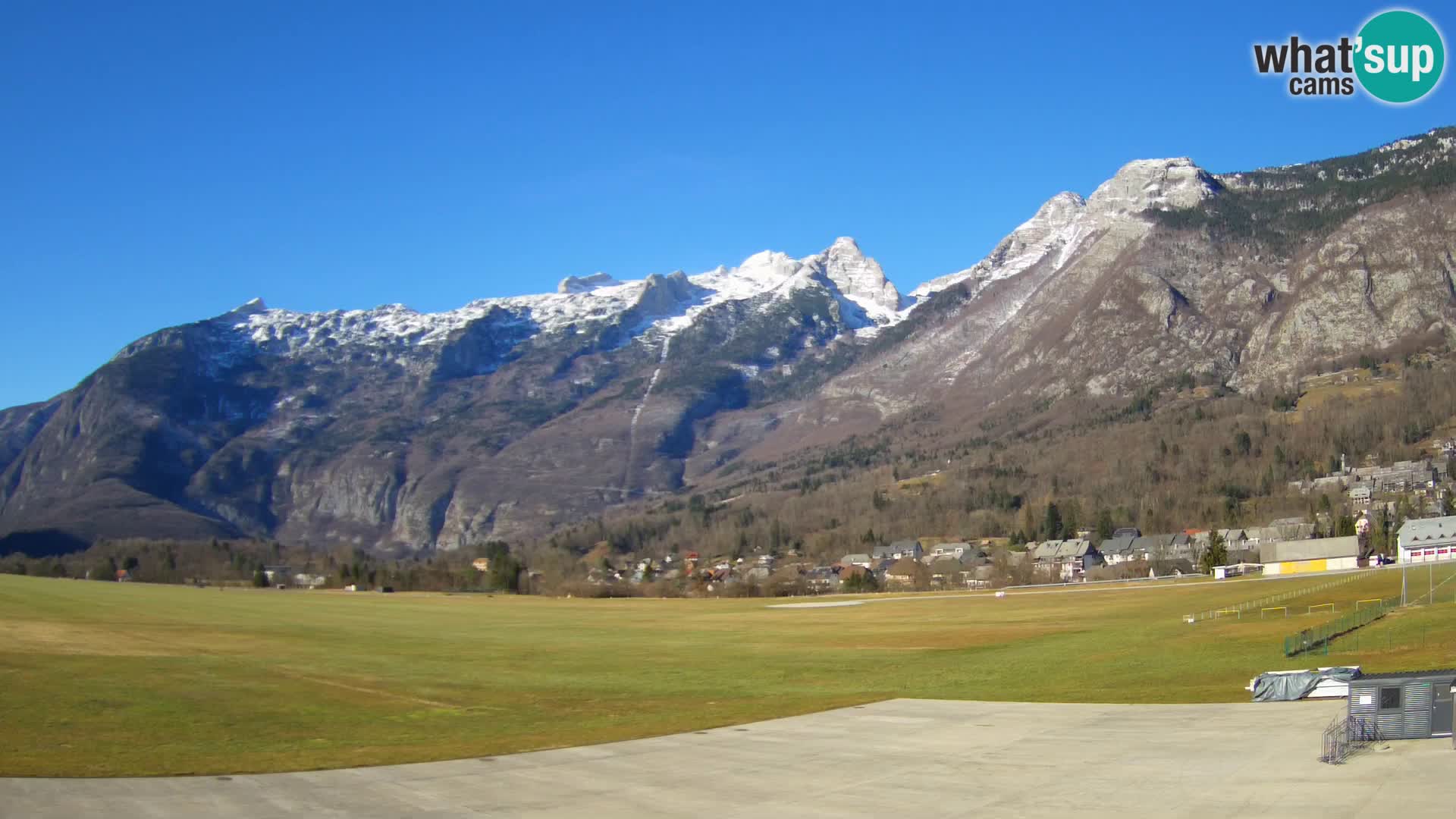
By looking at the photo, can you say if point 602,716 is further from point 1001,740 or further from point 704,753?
point 1001,740

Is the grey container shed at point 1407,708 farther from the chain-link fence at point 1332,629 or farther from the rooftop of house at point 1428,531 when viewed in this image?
the rooftop of house at point 1428,531

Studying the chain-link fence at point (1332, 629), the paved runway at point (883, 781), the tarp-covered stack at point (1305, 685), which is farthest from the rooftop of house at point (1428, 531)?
the paved runway at point (883, 781)

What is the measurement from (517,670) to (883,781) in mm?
34447

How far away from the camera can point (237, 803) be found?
2895 cm

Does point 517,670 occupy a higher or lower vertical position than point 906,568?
lower

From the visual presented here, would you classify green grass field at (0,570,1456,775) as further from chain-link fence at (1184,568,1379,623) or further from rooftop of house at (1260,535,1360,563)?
rooftop of house at (1260,535,1360,563)

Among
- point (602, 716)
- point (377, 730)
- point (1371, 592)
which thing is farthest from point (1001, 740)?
point (1371, 592)

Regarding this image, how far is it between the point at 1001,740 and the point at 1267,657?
22.5 metres

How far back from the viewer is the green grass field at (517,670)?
39.0 metres

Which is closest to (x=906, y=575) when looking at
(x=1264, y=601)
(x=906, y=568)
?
(x=906, y=568)

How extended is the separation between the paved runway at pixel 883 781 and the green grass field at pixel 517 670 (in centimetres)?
324

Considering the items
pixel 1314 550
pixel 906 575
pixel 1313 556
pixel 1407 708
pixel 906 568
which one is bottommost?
pixel 906 575

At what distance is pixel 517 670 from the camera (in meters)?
62.7

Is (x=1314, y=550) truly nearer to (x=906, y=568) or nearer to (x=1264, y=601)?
(x=906, y=568)
